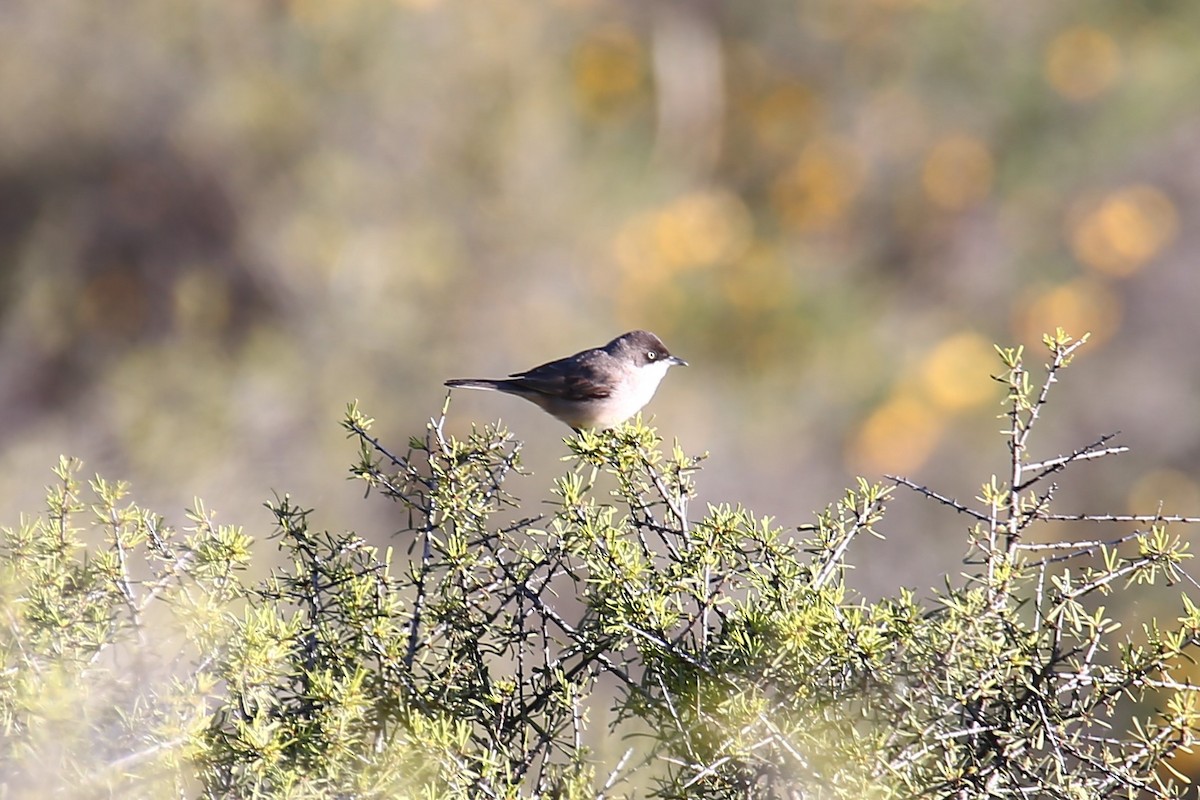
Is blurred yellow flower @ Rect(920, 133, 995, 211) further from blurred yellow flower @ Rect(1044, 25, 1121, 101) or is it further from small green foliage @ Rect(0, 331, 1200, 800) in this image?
small green foliage @ Rect(0, 331, 1200, 800)

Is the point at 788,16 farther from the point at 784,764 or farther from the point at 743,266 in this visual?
the point at 784,764

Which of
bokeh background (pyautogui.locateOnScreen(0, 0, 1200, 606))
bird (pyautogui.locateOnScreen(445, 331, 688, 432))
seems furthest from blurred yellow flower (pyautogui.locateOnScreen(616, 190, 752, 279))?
bird (pyautogui.locateOnScreen(445, 331, 688, 432))

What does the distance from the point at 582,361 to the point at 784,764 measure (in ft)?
11.9

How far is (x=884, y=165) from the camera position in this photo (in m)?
13.8

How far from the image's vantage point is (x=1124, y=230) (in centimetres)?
1359

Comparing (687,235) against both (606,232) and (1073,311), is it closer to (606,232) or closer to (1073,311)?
(606,232)

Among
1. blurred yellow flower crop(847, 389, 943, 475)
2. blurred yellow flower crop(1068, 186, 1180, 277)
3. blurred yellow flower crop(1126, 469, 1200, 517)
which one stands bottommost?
blurred yellow flower crop(1126, 469, 1200, 517)

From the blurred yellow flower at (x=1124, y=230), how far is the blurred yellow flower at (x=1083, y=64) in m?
1.18

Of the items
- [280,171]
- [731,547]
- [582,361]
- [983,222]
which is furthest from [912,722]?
[983,222]

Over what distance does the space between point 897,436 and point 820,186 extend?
3.29 m

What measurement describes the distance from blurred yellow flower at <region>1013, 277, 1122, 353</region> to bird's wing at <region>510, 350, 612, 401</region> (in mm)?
7940

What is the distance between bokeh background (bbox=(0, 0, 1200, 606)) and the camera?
909cm

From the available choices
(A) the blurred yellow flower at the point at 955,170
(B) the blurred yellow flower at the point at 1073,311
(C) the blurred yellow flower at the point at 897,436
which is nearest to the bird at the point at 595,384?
(C) the blurred yellow flower at the point at 897,436

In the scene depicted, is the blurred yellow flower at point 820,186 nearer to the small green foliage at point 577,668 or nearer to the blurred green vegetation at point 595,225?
the blurred green vegetation at point 595,225
